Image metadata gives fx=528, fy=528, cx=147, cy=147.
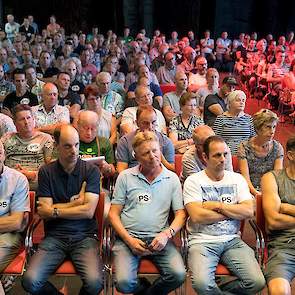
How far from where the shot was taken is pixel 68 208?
10.8 feet

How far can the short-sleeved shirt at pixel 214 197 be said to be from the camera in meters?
3.30

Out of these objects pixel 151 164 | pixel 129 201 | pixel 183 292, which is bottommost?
pixel 183 292

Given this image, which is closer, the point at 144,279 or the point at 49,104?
the point at 144,279

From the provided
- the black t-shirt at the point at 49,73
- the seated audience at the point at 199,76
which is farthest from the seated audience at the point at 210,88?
the black t-shirt at the point at 49,73

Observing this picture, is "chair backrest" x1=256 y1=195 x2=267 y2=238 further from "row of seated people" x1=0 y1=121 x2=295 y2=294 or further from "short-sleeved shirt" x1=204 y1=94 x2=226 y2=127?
"short-sleeved shirt" x1=204 y1=94 x2=226 y2=127

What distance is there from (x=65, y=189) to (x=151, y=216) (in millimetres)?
574

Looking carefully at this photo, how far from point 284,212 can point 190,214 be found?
0.58m

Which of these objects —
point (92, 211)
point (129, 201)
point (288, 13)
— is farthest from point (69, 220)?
point (288, 13)

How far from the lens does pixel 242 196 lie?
131 inches

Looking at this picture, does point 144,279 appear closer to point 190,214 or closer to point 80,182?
point 190,214

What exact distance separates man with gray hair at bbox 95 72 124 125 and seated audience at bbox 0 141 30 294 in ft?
8.34

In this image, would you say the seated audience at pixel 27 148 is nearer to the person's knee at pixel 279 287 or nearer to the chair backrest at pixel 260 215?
the chair backrest at pixel 260 215

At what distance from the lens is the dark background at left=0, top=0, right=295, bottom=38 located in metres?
18.2

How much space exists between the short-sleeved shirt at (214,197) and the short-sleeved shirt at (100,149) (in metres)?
1.11
